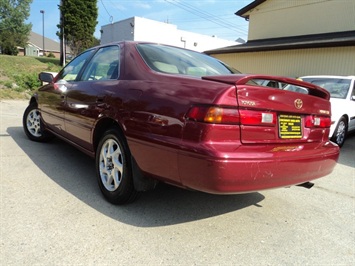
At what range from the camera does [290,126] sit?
2617 mm

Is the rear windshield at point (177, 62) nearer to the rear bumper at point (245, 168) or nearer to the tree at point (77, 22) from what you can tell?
the rear bumper at point (245, 168)

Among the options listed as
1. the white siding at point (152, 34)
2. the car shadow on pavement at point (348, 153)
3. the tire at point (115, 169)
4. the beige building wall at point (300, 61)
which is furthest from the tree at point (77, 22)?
the tire at point (115, 169)

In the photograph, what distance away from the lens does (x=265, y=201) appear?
3.40 m

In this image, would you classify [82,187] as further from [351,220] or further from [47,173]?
[351,220]

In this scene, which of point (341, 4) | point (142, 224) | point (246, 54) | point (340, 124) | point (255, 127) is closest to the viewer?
point (255, 127)

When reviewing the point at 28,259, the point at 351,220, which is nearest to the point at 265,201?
the point at 351,220

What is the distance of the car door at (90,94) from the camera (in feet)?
10.5

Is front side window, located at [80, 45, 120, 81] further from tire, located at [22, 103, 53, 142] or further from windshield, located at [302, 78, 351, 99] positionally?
windshield, located at [302, 78, 351, 99]

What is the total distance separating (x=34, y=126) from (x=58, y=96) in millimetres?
1391

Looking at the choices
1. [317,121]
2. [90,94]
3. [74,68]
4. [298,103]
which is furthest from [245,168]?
[74,68]

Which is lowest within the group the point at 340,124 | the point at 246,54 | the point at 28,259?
the point at 28,259

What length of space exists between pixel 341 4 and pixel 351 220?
1475 cm

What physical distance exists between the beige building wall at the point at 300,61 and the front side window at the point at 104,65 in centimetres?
1130

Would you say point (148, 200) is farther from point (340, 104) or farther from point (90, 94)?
point (340, 104)
